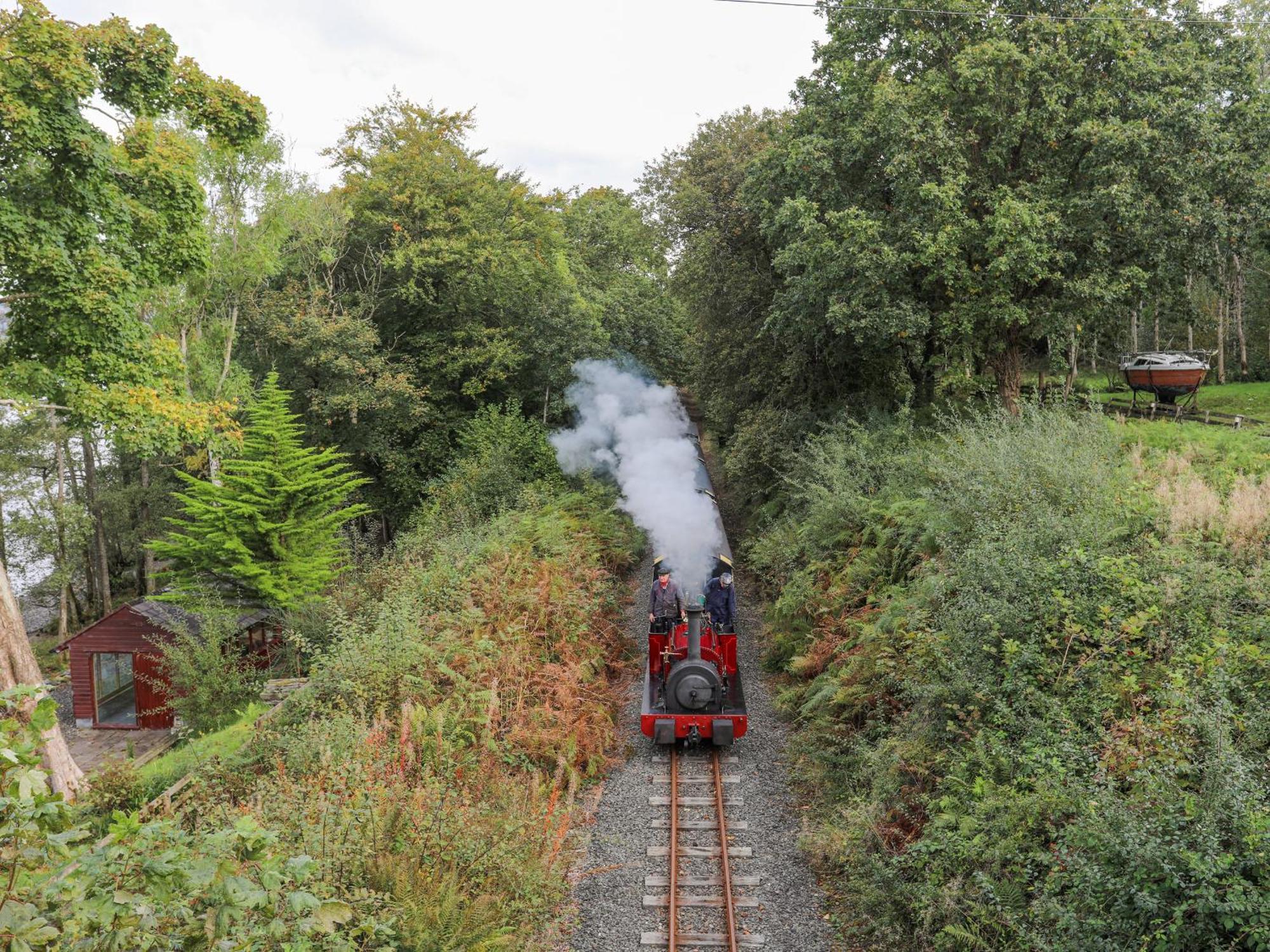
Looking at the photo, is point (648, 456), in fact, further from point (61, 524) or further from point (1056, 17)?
point (61, 524)

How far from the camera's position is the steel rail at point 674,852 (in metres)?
8.17

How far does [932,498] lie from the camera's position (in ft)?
39.8

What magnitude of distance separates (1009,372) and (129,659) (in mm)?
23657

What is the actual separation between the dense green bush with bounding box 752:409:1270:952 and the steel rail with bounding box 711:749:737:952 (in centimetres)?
109

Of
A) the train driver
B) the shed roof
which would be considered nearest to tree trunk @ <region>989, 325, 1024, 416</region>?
the train driver

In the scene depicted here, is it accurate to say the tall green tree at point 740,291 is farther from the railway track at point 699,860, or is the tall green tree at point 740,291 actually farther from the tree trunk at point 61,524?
the tree trunk at point 61,524

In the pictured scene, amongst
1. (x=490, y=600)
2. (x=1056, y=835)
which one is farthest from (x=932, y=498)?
(x=490, y=600)

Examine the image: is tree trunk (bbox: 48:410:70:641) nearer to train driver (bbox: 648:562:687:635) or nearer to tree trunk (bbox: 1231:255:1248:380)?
train driver (bbox: 648:562:687:635)

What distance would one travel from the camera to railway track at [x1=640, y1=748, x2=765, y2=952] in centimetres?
815

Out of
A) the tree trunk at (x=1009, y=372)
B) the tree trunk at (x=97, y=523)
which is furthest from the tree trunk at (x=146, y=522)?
the tree trunk at (x=1009, y=372)

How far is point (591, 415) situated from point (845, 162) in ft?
38.9

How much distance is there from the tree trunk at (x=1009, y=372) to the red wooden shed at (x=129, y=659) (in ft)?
58.0

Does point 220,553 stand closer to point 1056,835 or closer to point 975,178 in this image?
point 1056,835

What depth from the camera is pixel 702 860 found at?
9414mm
